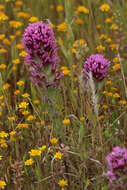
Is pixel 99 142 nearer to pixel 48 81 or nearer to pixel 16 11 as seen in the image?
pixel 48 81

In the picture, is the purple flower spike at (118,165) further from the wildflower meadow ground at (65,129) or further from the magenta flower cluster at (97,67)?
the magenta flower cluster at (97,67)

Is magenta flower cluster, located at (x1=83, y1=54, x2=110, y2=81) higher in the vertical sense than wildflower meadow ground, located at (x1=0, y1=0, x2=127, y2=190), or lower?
higher

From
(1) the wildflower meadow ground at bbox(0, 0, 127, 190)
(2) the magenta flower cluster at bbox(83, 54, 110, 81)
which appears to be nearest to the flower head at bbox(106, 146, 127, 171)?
(1) the wildflower meadow ground at bbox(0, 0, 127, 190)

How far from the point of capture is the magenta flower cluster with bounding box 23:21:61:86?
249cm

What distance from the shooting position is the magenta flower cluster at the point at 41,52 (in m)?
2.49

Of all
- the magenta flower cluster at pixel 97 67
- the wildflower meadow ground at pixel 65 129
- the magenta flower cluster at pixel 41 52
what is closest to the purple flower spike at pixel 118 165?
the wildflower meadow ground at pixel 65 129

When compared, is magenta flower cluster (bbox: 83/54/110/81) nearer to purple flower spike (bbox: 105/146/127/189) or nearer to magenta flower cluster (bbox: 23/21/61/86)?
magenta flower cluster (bbox: 23/21/61/86)

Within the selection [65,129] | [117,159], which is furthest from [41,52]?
[117,159]

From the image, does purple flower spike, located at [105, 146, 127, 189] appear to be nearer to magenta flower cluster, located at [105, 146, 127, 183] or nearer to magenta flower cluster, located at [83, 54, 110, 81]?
magenta flower cluster, located at [105, 146, 127, 183]

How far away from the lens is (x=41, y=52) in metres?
2.52

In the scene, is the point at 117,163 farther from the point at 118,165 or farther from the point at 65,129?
the point at 65,129

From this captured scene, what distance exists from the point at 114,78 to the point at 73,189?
43.1 inches

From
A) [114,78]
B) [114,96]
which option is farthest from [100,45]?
[114,96]

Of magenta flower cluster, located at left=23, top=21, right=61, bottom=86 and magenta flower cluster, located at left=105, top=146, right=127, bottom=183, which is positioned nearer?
magenta flower cluster, located at left=105, top=146, right=127, bottom=183
